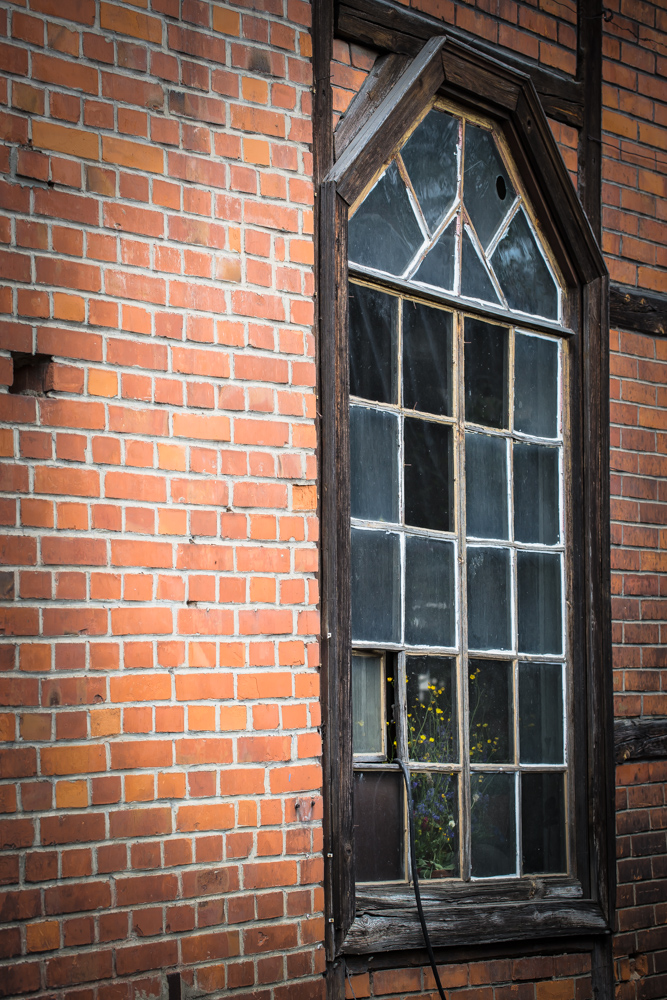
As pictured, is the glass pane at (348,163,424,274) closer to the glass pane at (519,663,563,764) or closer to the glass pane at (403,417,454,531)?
the glass pane at (403,417,454,531)

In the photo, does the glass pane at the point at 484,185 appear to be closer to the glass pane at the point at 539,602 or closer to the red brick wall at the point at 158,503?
the red brick wall at the point at 158,503

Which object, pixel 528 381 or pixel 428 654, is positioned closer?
pixel 428 654

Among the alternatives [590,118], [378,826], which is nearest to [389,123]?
[590,118]

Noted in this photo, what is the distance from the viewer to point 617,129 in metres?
3.93

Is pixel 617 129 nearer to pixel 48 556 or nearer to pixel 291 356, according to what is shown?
pixel 291 356

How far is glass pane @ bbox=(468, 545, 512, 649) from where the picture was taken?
3.43 metres

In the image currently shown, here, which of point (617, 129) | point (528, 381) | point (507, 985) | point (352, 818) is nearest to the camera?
point (352, 818)

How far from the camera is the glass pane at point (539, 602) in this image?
3566mm

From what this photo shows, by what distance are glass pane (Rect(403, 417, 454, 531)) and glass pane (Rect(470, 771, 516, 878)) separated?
3.16 feet

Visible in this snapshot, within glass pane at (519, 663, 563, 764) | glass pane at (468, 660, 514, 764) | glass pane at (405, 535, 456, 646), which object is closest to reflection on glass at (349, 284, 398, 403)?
glass pane at (405, 535, 456, 646)

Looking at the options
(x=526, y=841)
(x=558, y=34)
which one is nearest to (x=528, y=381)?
(x=558, y=34)

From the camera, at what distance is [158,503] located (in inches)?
99.2

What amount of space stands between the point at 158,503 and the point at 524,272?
6.45ft

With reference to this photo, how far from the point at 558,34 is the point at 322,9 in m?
1.27
